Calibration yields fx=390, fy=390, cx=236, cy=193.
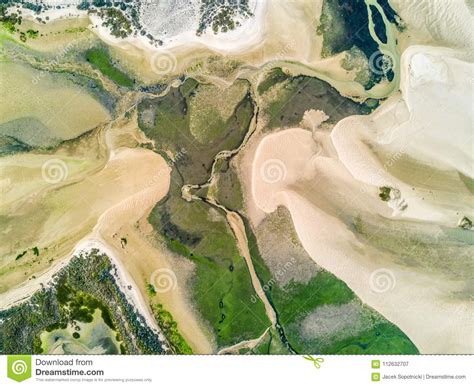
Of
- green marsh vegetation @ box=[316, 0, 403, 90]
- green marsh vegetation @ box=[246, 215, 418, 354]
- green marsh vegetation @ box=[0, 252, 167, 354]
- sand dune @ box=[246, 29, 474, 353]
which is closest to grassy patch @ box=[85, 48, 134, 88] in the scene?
sand dune @ box=[246, 29, 474, 353]

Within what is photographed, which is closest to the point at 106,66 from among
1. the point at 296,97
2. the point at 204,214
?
the point at 204,214

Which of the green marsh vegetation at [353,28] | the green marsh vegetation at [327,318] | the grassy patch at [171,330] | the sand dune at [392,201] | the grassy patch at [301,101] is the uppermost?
the green marsh vegetation at [353,28]

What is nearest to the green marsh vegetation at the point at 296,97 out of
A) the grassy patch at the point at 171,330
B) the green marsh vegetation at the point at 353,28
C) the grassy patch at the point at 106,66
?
the green marsh vegetation at the point at 353,28

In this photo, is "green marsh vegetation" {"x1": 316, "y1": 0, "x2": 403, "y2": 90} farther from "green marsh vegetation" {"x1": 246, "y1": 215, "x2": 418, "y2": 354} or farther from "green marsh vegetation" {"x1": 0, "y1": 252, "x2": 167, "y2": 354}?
"green marsh vegetation" {"x1": 0, "y1": 252, "x2": 167, "y2": 354}

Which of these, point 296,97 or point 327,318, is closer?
point 327,318

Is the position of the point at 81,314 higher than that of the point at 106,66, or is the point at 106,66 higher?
the point at 106,66

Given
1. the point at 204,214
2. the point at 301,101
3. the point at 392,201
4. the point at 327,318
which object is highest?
the point at 301,101

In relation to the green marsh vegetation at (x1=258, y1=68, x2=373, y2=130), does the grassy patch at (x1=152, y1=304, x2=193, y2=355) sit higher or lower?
lower

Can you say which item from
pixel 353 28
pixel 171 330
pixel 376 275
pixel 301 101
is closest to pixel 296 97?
pixel 301 101

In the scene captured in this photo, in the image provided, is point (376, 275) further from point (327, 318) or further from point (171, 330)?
point (171, 330)

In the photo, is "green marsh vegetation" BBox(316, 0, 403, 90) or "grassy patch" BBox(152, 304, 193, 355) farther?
"green marsh vegetation" BBox(316, 0, 403, 90)

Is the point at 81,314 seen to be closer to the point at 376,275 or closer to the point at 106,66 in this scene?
the point at 106,66

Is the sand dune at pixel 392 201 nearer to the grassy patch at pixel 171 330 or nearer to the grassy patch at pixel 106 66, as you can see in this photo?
the grassy patch at pixel 171 330
